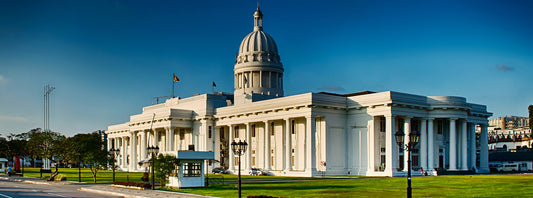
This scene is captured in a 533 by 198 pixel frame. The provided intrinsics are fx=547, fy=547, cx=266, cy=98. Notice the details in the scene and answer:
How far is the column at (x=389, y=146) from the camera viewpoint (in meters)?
69.0

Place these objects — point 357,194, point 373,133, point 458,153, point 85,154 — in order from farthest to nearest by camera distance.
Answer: point 458,153 → point 373,133 → point 85,154 → point 357,194

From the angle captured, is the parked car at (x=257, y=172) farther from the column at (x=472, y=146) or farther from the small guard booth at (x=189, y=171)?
the small guard booth at (x=189, y=171)

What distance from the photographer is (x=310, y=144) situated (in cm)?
7288

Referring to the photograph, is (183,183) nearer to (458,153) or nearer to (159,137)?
(458,153)

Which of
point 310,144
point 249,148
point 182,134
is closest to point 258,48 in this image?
point 182,134

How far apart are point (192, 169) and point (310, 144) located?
92.6 feet

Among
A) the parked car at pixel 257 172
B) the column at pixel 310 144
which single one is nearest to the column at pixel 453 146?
the column at pixel 310 144

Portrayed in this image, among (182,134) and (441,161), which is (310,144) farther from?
(182,134)

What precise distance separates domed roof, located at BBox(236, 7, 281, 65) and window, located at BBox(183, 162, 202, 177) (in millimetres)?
60670

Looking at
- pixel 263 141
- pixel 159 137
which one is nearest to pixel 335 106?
pixel 263 141

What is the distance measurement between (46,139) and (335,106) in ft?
165

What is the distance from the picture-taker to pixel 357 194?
37156mm

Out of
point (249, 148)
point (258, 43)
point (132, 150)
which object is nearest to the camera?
point (249, 148)

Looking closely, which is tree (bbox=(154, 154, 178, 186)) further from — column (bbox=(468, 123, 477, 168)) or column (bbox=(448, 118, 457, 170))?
column (bbox=(468, 123, 477, 168))
